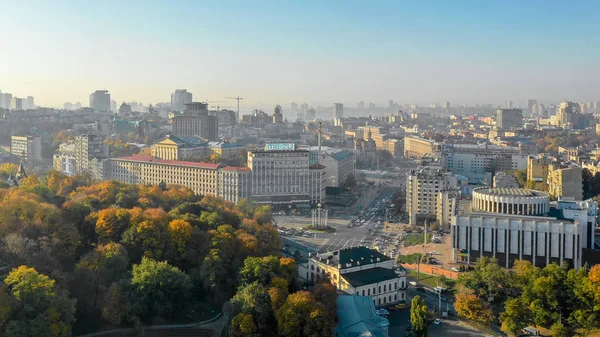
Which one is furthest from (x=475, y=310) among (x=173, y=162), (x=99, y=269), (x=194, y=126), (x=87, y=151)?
(x=194, y=126)

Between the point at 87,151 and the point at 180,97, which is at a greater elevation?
the point at 180,97

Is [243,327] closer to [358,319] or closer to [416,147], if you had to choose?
[358,319]

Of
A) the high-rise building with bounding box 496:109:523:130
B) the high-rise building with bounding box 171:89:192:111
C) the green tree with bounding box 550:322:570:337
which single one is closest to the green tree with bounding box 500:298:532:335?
the green tree with bounding box 550:322:570:337

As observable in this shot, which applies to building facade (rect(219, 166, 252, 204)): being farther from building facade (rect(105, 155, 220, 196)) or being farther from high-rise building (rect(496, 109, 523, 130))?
high-rise building (rect(496, 109, 523, 130))

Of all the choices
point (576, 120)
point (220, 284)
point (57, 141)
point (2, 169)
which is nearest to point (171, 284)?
point (220, 284)

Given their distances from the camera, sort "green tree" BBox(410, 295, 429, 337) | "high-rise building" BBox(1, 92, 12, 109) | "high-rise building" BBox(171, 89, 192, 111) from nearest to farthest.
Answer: "green tree" BBox(410, 295, 429, 337) < "high-rise building" BBox(1, 92, 12, 109) < "high-rise building" BBox(171, 89, 192, 111)

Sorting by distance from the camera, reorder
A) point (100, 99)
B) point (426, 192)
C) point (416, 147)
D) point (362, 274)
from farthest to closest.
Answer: point (100, 99) → point (416, 147) → point (426, 192) → point (362, 274)
